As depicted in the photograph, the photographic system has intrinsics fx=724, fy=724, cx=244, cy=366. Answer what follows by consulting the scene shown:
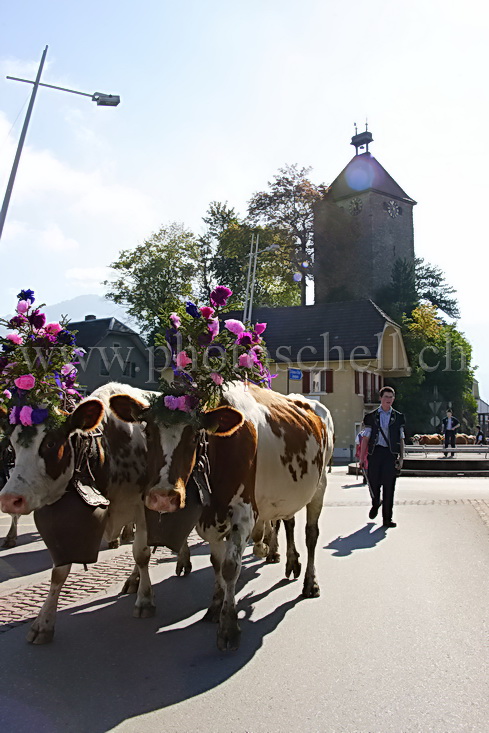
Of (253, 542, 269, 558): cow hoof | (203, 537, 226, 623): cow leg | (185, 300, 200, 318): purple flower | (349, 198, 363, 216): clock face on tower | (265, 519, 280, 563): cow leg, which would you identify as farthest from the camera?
(349, 198, 363, 216): clock face on tower

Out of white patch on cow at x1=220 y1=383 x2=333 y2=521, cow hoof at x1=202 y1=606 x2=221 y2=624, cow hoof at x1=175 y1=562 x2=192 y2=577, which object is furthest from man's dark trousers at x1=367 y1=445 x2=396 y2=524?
cow hoof at x1=202 y1=606 x2=221 y2=624

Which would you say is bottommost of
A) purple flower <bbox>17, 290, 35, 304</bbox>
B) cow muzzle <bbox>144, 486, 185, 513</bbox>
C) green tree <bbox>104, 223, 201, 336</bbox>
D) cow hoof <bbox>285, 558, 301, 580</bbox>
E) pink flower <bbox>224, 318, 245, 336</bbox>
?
cow hoof <bbox>285, 558, 301, 580</bbox>

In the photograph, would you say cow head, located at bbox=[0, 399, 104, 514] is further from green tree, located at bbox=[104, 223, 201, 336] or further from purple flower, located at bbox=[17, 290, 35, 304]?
green tree, located at bbox=[104, 223, 201, 336]

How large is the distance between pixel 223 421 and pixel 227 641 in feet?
4.81

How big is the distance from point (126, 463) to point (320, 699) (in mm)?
2567

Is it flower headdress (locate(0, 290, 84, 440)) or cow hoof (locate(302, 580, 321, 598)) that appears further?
cow hoof (locate(302, 580, 321, 598))

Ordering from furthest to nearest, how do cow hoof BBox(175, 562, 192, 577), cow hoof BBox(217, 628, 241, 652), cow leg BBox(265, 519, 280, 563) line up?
cow leg BBox(265, 519, 280, 563)
cow hoof BBox(175, 562, 192, 577)
cow hoof BBox(217, 628, 241, 652)

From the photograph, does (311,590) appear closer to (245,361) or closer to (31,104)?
(245,361)

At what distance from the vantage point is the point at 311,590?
6336 mm

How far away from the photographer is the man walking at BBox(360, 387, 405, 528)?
10711 mm

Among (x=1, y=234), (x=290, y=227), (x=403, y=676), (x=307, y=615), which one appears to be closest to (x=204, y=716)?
(x=403, y=676)

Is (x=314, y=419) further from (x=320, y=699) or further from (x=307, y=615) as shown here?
(x=320, y=699)

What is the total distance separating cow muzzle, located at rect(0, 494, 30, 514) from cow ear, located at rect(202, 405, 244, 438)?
1.29 meters

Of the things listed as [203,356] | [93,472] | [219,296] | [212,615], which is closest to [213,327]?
[203,356]
